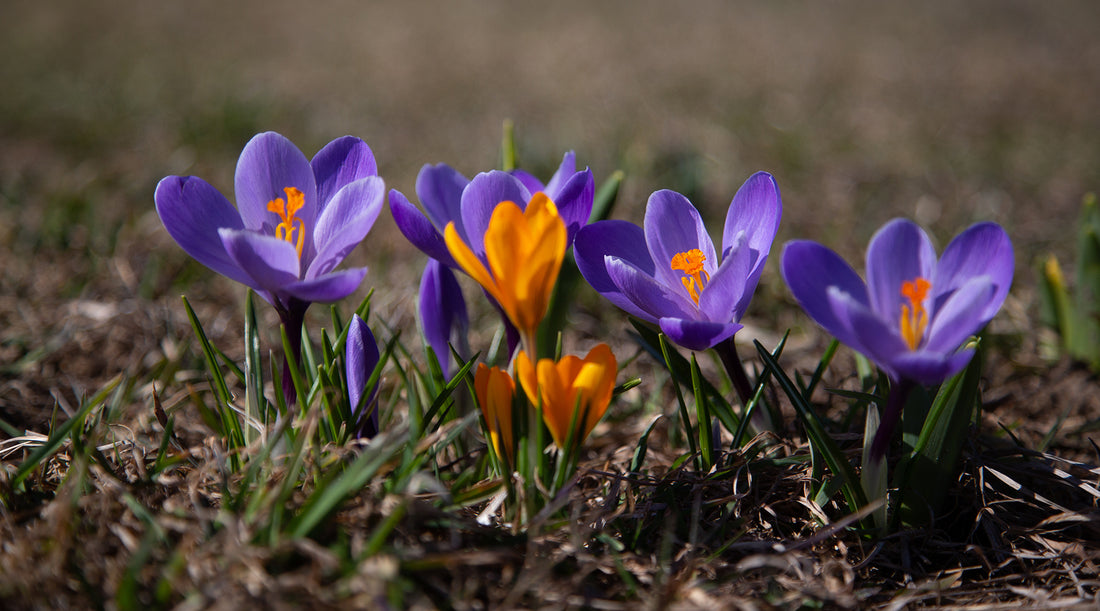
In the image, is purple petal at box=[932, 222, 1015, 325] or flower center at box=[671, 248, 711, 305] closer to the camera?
purple petal at box=[932, 222, 1015, 325]

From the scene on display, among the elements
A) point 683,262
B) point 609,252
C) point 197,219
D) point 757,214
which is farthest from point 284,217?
point 757,214

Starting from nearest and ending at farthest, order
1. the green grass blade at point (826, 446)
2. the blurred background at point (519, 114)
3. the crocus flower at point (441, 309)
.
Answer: the green grass blade at point (826, 446), the crocus flower at point (441, 309), the blurred background at point (519, 114)

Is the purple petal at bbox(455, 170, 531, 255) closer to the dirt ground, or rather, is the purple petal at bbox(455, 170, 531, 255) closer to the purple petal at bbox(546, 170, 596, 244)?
the purple petal at bbox(546, 170, 596, 244)

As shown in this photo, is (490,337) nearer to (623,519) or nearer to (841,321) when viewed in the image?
(623,519)

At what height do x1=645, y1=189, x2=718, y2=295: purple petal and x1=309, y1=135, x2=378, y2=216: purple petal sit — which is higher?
x1=309, y1=135, x2=378, y2=216: purple petal

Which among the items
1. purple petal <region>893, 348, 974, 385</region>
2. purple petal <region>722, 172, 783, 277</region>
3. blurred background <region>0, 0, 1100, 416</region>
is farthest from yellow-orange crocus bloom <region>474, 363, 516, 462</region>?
blurred background <region>0, 0, 1100, 416</region>

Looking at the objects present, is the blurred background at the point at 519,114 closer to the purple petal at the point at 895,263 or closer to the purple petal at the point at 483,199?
the purple petal at the point at 483,199

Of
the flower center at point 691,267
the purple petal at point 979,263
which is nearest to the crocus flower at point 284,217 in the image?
the flower center at point 691,267
